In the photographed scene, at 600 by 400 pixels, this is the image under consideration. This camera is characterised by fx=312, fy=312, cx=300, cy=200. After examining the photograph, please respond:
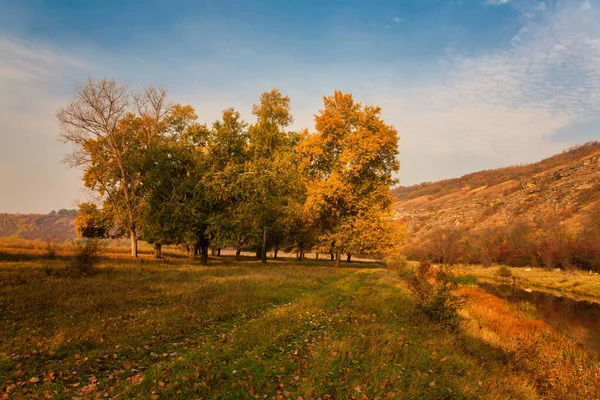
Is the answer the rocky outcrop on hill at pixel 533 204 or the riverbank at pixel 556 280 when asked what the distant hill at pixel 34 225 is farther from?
the riverbank at pixel 556 280

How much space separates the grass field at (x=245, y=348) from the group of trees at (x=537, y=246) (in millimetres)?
26407

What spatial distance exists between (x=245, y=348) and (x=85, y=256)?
14413 millimetres

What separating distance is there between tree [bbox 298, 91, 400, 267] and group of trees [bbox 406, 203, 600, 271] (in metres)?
11.7

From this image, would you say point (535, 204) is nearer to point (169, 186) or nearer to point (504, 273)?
point (504, 273)

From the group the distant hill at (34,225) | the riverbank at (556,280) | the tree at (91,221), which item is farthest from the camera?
the distant hill at (34,225)

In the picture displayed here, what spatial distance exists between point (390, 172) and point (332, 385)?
2691cm

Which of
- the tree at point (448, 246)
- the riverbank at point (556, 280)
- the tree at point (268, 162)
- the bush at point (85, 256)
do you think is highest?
the tree at point (268, 162)

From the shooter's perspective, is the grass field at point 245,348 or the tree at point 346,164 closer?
the grass field at point 245,348

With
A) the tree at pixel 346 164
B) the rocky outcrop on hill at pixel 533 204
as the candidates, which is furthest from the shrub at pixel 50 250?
the rocky outcrop on hill at pixel 533 204

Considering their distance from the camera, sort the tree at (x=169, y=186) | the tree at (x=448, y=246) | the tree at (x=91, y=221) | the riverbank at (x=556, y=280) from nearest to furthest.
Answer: the tree at (x=169, y=186)
the riverbank at (x=556, y=280)
the tree at (x=91, y=221)
the tree at (x=448, y=246)

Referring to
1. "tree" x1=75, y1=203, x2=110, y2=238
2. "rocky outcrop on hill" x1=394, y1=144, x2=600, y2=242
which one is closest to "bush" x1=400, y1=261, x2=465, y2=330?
"tree" x1=75, y1=203, x2=110, y2=238

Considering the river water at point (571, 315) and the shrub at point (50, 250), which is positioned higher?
the shrub at point (50, 250)

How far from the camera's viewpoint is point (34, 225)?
177000 millimetres

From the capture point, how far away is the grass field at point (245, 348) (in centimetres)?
701
